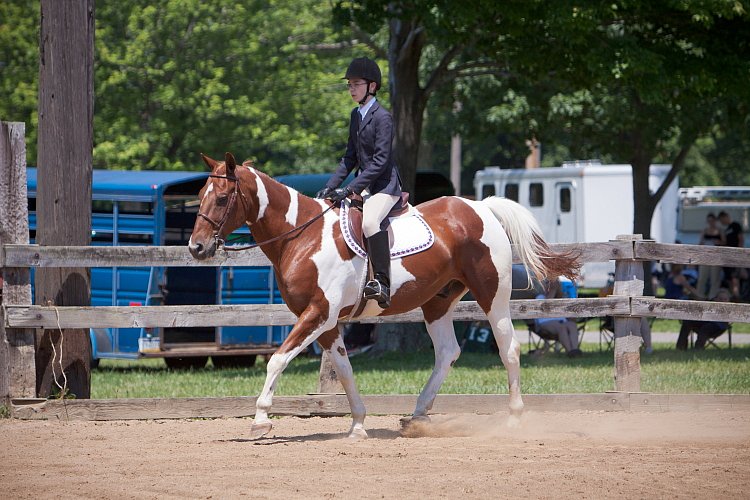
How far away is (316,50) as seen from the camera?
33969 mm

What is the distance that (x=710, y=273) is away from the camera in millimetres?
21078

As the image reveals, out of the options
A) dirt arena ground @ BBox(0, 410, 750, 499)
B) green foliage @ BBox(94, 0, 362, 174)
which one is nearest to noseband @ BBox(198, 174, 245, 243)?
dirt arena ground @ BBox(0, 410, 750, 499)

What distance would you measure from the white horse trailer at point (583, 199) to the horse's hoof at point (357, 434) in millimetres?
22912

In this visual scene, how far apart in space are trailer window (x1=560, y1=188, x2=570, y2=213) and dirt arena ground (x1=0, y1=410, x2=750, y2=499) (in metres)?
22.1

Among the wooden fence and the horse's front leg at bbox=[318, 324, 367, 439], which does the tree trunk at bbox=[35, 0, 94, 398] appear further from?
the horse's front leg at bbox=[318, 324, 367, 439]

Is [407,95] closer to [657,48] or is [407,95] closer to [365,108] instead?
[657,48]

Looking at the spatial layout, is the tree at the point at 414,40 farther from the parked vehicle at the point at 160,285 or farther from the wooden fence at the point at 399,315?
the wooden fence at the point at 399,315

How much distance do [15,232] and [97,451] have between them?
8.77 ft

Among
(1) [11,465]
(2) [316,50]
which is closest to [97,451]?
(1) [11,465]

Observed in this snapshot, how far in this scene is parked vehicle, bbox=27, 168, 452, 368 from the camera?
50.9ft

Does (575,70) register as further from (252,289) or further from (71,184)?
(71,184)

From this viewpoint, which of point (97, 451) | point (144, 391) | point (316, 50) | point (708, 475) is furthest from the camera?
point (316, 50)

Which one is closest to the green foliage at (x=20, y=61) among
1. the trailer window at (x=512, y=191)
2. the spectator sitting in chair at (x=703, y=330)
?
the trailer window at (x=512, y=191)

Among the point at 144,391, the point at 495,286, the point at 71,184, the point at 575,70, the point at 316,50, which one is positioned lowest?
the point at 144,391
